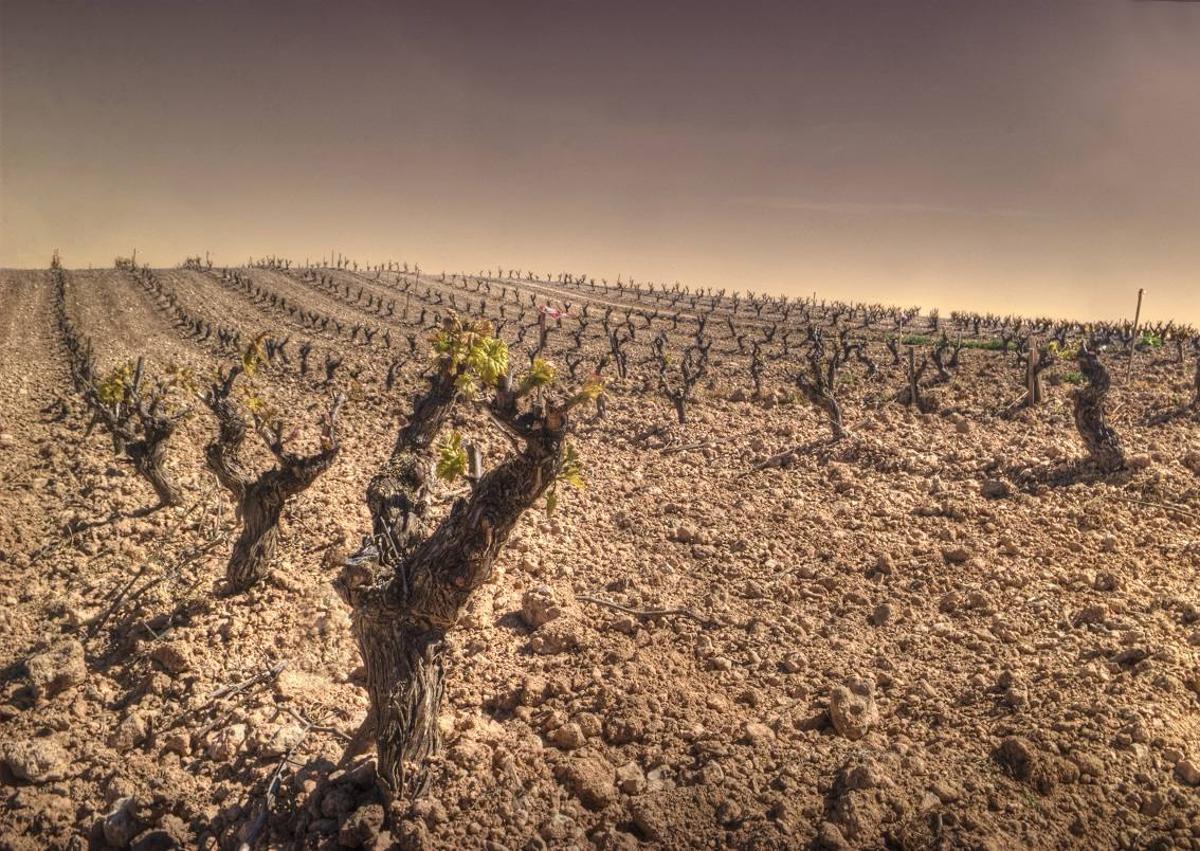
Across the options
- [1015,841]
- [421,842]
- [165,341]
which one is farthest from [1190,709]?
[165,341]

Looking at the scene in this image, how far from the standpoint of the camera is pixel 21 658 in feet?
21.8

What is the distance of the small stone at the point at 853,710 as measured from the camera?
5203mm

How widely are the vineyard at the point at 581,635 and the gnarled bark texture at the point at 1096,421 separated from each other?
0.06 metres

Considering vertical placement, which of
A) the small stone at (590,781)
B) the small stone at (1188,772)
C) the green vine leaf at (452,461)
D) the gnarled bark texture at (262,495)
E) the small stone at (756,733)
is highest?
the green vine leaf at (452,461)

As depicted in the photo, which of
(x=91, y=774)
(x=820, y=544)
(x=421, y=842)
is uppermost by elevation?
(x=820, y=544)

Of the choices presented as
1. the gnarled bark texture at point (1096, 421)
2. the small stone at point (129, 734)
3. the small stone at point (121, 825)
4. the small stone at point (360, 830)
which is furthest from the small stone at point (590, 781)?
the gnarled bark texture at point (1096, 421)

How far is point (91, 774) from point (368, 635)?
8.86 feet

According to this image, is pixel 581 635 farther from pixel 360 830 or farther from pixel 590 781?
pixel 360 830

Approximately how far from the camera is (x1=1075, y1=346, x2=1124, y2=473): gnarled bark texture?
10695 millimetres

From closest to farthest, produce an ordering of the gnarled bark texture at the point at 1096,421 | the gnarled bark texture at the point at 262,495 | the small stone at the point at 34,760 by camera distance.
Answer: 1. the small stone at the point at 34,760
2. the gnarled bark texture at the point at 262,495
3. the gnarled bark texture at the point at 1096,421

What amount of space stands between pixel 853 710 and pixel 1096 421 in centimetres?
892

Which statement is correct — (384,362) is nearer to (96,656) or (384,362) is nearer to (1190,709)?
(96,656)

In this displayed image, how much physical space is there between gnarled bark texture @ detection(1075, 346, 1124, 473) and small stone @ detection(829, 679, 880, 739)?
25.6 ft

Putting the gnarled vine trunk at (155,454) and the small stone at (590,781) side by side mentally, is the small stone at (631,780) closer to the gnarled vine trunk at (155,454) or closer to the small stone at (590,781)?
the small stone at (590,781)
